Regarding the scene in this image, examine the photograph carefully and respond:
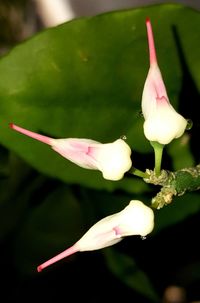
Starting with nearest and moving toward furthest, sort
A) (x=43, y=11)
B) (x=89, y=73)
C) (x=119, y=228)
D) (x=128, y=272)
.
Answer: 1. (x=119, y=228)
2. (x=89, y=73)
3. (x=128, y=272)
4. (x=43, y=11)

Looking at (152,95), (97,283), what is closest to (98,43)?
(152,95)

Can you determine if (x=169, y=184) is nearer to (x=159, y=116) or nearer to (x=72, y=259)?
(x=159, y=116)

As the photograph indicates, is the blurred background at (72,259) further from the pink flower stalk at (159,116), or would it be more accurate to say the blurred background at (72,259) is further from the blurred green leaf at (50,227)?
the pink flower stalk at (159,116)

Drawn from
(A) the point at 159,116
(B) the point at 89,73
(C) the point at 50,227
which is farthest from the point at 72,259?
Result: (A) the point at 159,116

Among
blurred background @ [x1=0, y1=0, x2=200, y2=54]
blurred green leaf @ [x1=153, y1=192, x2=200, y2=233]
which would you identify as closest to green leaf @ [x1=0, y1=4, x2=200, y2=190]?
blurred green leaf @ [x1=153, y1=192, x2=200, y2=233]

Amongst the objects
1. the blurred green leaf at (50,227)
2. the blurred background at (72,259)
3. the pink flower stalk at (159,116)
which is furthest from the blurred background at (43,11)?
the pink flower stalk at (159,116)

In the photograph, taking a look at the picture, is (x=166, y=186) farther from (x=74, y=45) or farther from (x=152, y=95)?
(x=74, y=45)
